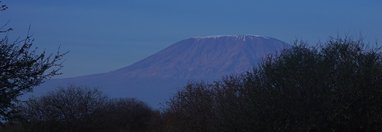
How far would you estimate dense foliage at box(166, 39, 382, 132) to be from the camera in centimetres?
1927

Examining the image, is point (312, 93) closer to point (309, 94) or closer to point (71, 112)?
point (309, 94)

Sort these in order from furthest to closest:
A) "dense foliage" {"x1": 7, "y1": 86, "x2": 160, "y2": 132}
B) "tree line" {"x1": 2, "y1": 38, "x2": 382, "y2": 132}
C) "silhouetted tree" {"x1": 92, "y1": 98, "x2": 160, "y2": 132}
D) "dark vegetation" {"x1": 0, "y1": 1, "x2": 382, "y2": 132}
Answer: "silhouetted tree" {"x1": 92, "y1": 98, "x2": 160, "y2": 132}, "dense foliage" {"x1": 7, "y1": 86, "x2": 160, "y2": 132}, "tree line" {"x1": 2, "y1": 38, "x2": 382, "y2": 132}, "dark vegetation" {"x1": 0, "y1": 1, "x2": 382, "y2": 132}

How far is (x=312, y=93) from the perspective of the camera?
1961 centimetres

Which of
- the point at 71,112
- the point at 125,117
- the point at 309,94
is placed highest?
the point at 125,117

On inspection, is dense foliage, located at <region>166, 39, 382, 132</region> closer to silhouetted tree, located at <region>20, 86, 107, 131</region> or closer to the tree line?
the tree line

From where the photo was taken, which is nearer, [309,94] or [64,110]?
[309,94]

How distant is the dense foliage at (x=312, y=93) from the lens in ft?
63.2

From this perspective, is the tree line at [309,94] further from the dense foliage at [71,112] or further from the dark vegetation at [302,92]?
the dense foliage at [71,112]

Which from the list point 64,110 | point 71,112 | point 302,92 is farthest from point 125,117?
point 302,92

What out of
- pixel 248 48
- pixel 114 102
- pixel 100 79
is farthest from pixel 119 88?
pixel 114 102

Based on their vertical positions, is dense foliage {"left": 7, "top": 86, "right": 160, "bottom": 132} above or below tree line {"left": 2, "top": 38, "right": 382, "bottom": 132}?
above

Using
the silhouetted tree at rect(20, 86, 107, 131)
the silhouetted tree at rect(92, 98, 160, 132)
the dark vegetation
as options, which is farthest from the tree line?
the silhouetted tree at rect(92, 98, 160, 132)

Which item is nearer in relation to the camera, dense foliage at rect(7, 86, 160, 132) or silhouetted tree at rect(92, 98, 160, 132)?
dense foliage at rect(7, 86, 160, 132)

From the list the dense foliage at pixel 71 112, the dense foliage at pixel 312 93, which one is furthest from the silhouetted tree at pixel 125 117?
the dense foliage at pixel 312 93
